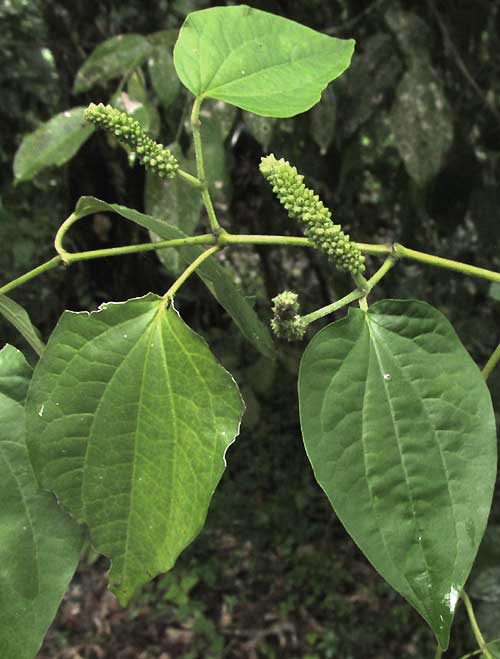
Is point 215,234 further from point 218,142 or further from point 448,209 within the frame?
point 448,209

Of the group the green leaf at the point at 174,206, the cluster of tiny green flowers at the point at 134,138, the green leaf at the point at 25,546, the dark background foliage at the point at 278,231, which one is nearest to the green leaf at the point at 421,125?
the dark background foliage at the point at 278,231

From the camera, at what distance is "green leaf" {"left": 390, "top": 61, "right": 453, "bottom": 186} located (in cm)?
103

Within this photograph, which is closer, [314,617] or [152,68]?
[152,68]

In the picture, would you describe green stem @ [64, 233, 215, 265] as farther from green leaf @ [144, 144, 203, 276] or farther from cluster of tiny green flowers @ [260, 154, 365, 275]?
green leaf @ [144, 144, 203, 276]

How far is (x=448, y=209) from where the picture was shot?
4.36 feet

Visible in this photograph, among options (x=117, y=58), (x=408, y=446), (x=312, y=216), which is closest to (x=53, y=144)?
(x=117, y=58)

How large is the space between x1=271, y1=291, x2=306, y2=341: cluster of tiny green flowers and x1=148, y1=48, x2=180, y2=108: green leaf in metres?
0.61

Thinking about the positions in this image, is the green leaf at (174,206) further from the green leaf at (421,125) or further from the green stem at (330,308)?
the green stem at (330,308)

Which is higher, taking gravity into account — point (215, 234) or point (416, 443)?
point (215, 234)

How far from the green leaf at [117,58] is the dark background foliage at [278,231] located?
20 mm

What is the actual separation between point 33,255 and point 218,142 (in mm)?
1256

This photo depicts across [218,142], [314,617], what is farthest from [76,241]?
[314,617]

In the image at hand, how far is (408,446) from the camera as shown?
1.69 feet

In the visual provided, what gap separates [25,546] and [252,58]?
45 centimetres
